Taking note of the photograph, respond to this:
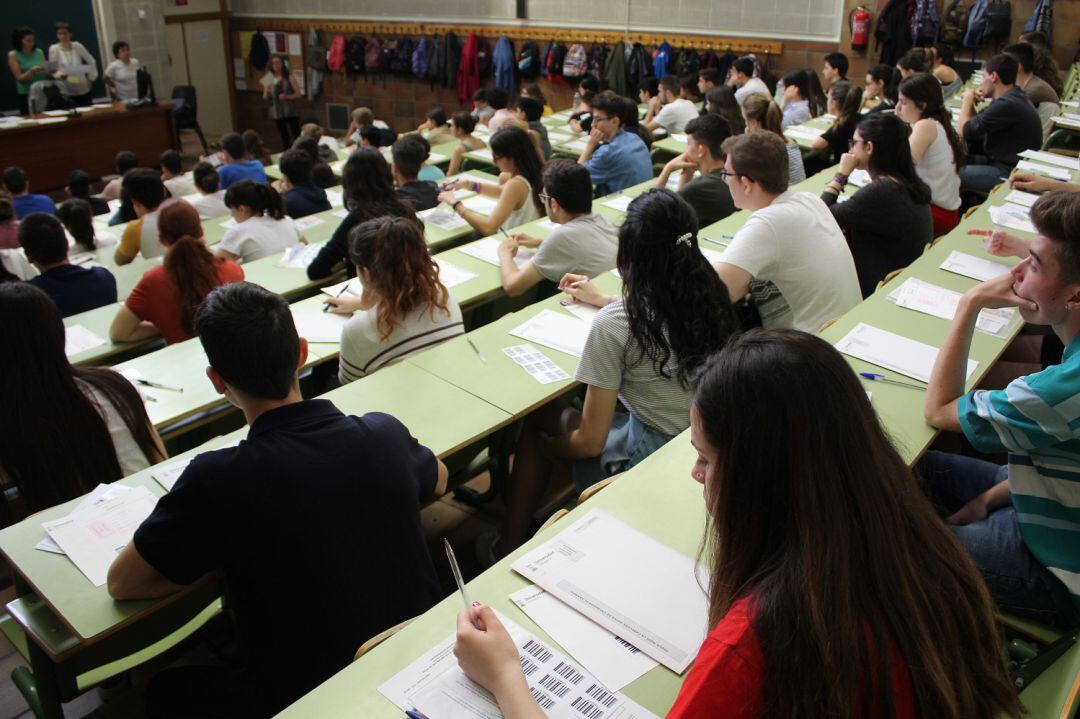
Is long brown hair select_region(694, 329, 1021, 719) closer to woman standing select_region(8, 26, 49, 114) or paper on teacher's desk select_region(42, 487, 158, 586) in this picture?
paper on teacher's desk select_region(42, 487, 158, 586)

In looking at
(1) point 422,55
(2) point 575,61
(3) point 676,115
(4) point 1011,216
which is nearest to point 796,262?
(4) point 1011,216

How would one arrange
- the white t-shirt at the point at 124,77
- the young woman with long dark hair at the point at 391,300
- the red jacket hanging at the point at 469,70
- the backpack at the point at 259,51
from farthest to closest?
the backpack at the point at 259,51 < the red jacket hanging at the point at 469,70 < the white t-shirt at the point at 124,77 < the young woman with long dark hair at the point at 391,300

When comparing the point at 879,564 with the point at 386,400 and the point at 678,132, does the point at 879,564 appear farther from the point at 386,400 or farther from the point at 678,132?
the point at 678,132

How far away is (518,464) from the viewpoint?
298cm

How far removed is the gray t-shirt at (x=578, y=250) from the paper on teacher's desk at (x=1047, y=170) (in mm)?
2697

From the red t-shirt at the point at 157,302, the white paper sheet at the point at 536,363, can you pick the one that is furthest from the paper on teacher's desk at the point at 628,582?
the red t-shirt at the point at 157,302

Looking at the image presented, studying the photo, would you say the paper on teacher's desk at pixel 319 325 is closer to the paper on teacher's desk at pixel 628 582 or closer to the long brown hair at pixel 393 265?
the long brown hair at pixel 393 265

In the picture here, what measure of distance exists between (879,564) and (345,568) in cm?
107

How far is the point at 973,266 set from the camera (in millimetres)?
3393

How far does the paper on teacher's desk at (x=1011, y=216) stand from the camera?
12.8 feet

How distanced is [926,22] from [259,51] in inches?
368

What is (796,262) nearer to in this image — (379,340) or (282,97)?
(379,340)

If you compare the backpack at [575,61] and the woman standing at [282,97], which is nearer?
the backpack at [575,61]

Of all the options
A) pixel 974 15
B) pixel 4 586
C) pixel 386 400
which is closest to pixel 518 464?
pixel 386 400
